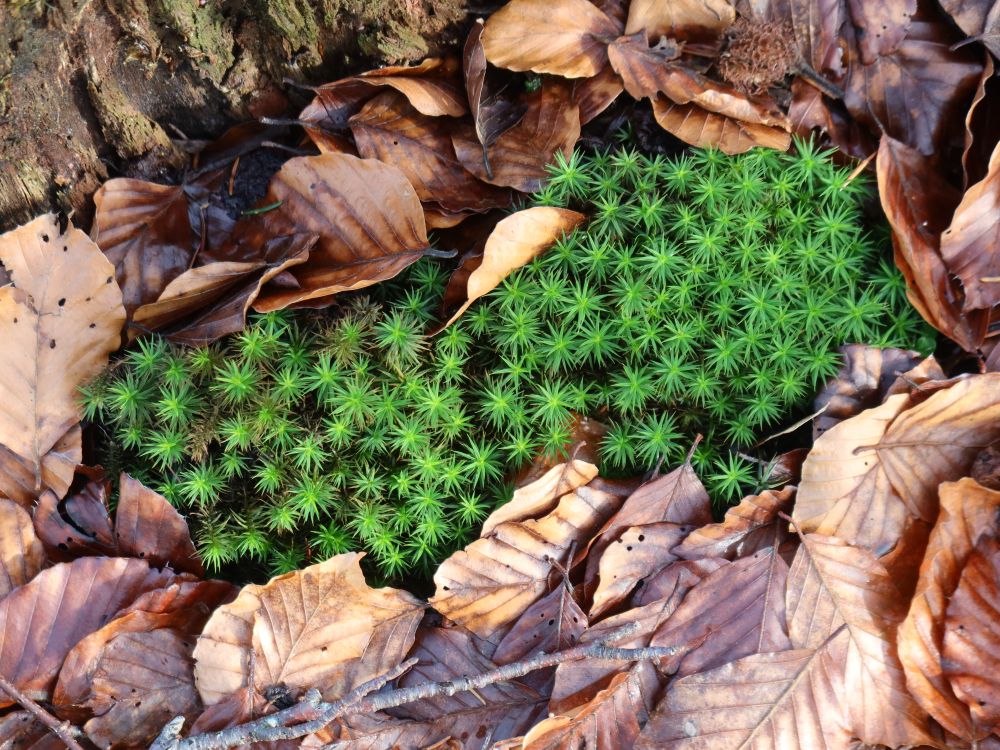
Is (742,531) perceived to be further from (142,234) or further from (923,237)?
(142,234)

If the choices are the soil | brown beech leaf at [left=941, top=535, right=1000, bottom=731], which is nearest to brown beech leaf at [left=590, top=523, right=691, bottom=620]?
brown beech leaf at [left=941, top=535, right=1000, bottom=731]

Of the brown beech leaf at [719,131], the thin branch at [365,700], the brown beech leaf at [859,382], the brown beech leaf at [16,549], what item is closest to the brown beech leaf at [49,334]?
the brown beech leaf at [16,549]

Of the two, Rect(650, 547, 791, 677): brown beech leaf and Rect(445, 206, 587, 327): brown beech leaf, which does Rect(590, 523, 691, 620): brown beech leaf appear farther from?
Rect(445, 206, 587, 327): brown beech leaf

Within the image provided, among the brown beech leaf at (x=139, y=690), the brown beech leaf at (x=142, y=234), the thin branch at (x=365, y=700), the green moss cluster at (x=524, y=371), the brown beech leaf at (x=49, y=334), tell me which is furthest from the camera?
the brown beech leaf at (x=142, y=234)

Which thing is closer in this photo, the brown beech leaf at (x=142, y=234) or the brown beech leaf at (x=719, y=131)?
the brown beech leaf at (x=719, y=131)

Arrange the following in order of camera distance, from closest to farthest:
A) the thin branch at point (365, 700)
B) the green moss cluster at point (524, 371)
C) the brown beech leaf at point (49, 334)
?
the thin branch at point (365, 700)
the green moss cluster at point (524, 371)
the brown beech leaf at point (49, 334)

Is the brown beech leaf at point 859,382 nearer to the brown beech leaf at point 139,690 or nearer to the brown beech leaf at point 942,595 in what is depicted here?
the brown beech leaf at point 942,595

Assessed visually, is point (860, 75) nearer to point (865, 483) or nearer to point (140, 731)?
point (865, 483)
